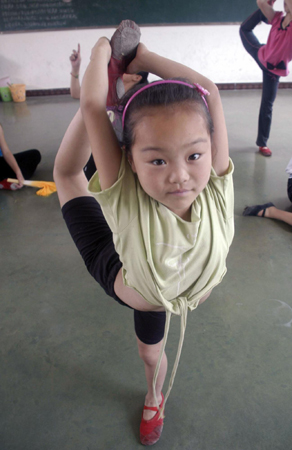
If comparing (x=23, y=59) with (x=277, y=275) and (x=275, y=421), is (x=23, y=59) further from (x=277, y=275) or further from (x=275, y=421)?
(x=275, y=421)

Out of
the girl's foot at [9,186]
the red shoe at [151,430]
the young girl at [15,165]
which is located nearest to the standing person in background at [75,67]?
the young girl at [15,165]

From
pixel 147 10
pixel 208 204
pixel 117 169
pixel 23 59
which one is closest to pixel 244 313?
pixel 208 204

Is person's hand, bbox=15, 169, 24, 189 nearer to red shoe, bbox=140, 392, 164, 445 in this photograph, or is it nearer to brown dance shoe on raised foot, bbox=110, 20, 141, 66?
brown dance shoe on raised foot, bbox=110, 20, 141, 66

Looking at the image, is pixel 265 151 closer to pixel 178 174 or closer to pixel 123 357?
pixel 123 357

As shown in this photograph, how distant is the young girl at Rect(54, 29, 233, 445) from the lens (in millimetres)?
631

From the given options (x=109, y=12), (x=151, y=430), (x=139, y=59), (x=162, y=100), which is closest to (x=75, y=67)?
(x=139, y=59)

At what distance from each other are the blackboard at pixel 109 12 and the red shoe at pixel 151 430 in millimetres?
6066

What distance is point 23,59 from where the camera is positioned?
5758mm

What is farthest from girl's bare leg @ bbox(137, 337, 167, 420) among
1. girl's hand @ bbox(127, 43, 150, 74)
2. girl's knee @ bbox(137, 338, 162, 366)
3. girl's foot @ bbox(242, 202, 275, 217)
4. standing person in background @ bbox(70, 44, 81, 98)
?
standing person in background @ bbox(70, 44, 81, 98)

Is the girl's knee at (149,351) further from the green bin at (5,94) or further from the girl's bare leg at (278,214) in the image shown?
the green bin at (5,94)

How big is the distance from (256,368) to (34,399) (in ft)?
2.68

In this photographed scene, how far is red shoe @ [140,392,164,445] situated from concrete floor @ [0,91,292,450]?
3 centimetres

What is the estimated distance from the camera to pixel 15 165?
2.58m

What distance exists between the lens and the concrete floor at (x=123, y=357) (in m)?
1.03
